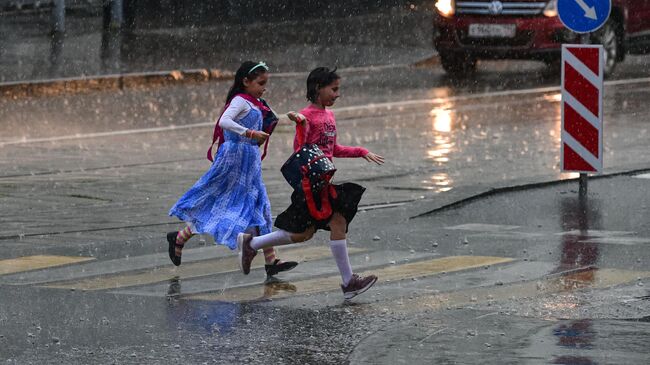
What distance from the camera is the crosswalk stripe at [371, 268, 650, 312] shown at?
8.76 m

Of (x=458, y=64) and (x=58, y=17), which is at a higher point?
(x=58, y=17)

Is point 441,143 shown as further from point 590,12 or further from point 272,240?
point 272,240

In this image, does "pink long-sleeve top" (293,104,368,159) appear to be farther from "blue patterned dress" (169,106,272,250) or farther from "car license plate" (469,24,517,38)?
"car license plate" (469,24,517,38)

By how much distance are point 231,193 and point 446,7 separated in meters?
14.9

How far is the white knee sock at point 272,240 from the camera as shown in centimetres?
955

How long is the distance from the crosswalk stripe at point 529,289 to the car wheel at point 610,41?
15.1 m

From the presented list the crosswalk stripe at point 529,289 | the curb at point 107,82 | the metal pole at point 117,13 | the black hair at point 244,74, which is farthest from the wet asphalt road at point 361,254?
the metal pole at point 117,13

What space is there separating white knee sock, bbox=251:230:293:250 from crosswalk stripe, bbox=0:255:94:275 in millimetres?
1329

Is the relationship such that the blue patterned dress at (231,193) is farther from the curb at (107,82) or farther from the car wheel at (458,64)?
the car wheel at (458,64)

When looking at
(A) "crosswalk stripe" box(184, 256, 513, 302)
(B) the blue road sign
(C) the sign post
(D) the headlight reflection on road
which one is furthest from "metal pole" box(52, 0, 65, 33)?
(A) "crosswalk stripe" box(184, 256, 513, 302)

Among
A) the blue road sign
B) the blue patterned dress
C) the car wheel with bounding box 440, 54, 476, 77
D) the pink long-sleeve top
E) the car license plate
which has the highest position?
the blue road sign

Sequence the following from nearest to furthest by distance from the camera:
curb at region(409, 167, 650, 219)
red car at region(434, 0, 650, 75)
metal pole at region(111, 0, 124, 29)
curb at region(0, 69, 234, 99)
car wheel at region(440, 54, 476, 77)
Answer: curb at region(409, 167, 650, 219), curb at region(0, 69, 234, 99), red car at region(434, 0, 650, 75), car wheel at region(440, 54, 476, 77), metal pole at region(111, 0, 124, 29)

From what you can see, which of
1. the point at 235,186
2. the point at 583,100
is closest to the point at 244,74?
the point at 235,186

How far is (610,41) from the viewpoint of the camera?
81.2ft
